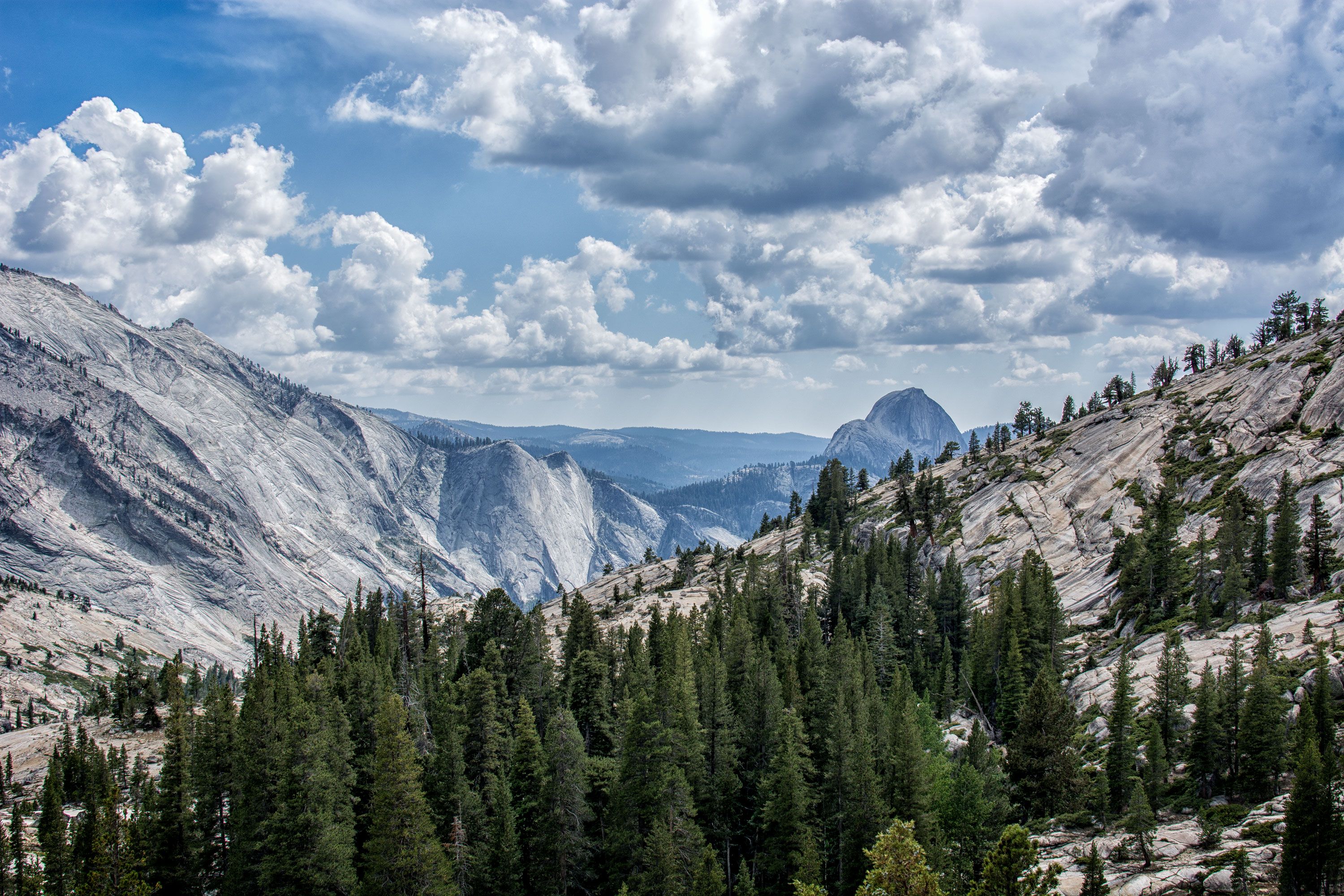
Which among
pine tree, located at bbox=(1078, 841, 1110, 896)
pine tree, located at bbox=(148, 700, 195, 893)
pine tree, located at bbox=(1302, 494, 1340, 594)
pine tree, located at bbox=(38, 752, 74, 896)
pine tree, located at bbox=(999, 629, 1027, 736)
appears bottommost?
pine tree, located at bbox=(38, 752, 74, 896)

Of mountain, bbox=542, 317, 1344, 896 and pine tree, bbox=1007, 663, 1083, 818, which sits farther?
pine tree, bbox=1007, 663, 1083, 818

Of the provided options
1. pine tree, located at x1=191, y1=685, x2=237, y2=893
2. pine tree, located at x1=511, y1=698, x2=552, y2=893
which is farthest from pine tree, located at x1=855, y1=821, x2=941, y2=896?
pine tree, located at x1=191, y1=685, x2=237, y2=893

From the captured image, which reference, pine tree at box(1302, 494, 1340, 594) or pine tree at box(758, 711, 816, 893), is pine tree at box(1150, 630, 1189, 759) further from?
pine tree at box(758, 711, 816, 893)

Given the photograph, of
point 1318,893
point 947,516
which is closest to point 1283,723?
point 1318,893

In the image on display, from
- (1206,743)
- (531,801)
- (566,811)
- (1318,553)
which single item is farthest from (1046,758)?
(1318,553)

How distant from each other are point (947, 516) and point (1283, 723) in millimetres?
119798

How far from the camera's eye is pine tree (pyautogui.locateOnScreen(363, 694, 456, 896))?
50.7 meters

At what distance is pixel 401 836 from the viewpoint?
5078 centimetres

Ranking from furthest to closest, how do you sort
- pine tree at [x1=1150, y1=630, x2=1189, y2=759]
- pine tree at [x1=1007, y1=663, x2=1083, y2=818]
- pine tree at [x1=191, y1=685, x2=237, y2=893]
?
pine tree at [x1=191, y1=685, x2=237, y2=893]
pine tree at [x1=1150, y1=630, x2=1189, y2=759]
pine tree at [x1=1007, y1=663, x2=1083, y2=818]

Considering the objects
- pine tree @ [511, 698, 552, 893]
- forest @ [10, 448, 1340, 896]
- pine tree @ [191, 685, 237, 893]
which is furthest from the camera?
pine tree @ [191, 685, 237, 893]

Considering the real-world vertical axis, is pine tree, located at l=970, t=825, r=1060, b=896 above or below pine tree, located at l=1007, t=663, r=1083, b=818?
above

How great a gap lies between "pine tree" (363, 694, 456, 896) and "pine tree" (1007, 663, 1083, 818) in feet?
141

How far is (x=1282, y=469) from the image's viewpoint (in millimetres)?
116250

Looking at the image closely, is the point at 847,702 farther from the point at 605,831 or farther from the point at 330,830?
the point at 330,830
